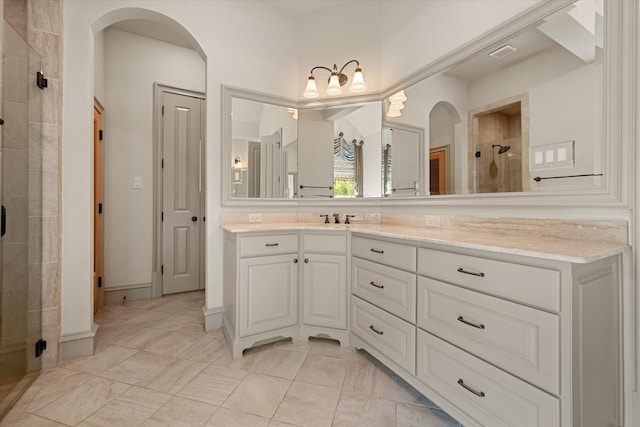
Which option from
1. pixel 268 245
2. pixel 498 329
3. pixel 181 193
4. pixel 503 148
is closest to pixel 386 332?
pixel 498 329

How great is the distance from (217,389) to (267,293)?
2.14ft

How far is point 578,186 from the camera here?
138 centimetres

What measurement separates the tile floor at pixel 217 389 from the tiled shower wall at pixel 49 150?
0.33 metres

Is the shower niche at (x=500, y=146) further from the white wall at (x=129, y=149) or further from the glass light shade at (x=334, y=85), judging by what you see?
the white wall at (x=129, y=149)

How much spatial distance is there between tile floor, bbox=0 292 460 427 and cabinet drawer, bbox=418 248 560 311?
2.40 feet

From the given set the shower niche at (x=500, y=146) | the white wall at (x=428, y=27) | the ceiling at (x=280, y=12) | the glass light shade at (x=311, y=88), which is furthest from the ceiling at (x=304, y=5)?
the shower niche at (x=500, y=146)

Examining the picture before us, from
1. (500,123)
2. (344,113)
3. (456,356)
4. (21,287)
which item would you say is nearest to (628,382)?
(456,356)

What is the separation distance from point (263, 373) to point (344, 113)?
225 cm

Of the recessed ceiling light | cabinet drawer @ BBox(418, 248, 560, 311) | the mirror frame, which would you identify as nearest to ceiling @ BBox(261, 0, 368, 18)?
the mirror frame

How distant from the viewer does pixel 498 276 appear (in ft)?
3.92

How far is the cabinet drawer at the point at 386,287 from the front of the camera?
1.63 meters

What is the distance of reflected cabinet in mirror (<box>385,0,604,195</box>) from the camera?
1.35 meters

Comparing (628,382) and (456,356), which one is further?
(456,356)

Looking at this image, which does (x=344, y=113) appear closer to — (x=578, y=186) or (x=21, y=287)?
(x=578, y=186)
